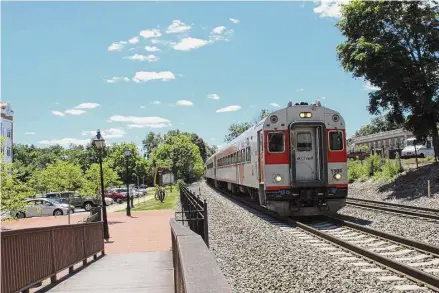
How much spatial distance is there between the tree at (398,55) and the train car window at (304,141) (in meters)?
12.9

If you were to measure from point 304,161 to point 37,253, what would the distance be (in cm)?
1141

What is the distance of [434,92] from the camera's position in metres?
28.7

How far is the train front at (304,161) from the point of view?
53.2 feet

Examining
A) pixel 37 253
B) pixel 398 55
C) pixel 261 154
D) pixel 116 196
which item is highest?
pixel 398 55

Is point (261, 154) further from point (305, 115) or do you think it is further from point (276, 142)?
point (305, 115)

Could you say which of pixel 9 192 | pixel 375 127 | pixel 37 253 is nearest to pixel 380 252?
pixel 37 253

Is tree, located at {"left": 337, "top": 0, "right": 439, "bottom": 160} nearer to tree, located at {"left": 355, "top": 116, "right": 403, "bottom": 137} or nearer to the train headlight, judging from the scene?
the train headlight

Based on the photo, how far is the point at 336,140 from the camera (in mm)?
16594

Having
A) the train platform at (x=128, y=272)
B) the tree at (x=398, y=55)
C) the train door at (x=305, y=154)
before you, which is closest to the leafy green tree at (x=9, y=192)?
the train platform at (x=128, y=272)

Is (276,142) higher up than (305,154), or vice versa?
(276,142)

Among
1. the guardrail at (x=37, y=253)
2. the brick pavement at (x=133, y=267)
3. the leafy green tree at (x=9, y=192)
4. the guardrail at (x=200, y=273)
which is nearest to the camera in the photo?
the guardrail at (x=200, y=273)

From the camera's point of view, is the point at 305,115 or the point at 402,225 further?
the point at 305,115

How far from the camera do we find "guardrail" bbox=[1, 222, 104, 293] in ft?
19.2

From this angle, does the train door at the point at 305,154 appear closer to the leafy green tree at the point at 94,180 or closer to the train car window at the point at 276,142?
the train car window at the point at 276,142
